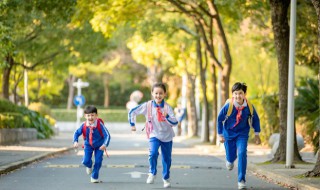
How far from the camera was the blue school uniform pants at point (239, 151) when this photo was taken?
14.5m

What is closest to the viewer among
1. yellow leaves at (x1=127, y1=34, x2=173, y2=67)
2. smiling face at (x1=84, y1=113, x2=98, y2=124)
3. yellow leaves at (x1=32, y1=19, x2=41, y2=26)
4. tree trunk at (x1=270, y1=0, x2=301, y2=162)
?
smiling face at (x1=84, y1=113, x2=98, y2=124)

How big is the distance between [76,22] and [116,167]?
9.29 m

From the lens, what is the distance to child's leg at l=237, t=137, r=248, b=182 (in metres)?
14.5

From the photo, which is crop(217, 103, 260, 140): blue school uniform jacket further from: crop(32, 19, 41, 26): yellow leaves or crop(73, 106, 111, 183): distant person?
crop(32, 19, 41, 26): yellow leaves

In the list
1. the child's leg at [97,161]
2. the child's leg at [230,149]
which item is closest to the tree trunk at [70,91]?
the child's leg at [97,161]

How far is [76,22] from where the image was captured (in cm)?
2823

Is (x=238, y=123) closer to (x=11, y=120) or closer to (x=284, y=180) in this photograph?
(x=284, y=180)

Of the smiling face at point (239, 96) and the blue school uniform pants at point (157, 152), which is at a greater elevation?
the smiling face at point (239, 96)

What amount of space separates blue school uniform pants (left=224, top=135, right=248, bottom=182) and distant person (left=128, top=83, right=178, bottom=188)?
105 cm

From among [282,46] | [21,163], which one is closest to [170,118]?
[21,163]

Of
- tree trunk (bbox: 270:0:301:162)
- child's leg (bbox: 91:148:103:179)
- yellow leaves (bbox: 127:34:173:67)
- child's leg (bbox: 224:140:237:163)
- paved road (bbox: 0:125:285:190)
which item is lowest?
paved road (bbox: 0:125:285:190)


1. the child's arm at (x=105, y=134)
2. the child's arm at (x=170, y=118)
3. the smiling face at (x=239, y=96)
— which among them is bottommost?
the child's arm at (x=105, y=134)

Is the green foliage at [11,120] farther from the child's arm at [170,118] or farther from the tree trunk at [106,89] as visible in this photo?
the tree trunk at [106,89]

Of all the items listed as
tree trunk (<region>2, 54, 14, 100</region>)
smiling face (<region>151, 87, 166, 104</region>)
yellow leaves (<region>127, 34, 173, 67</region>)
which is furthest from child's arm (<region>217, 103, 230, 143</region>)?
yellow leaves (<region>127, 34, 173, 67</region>)
